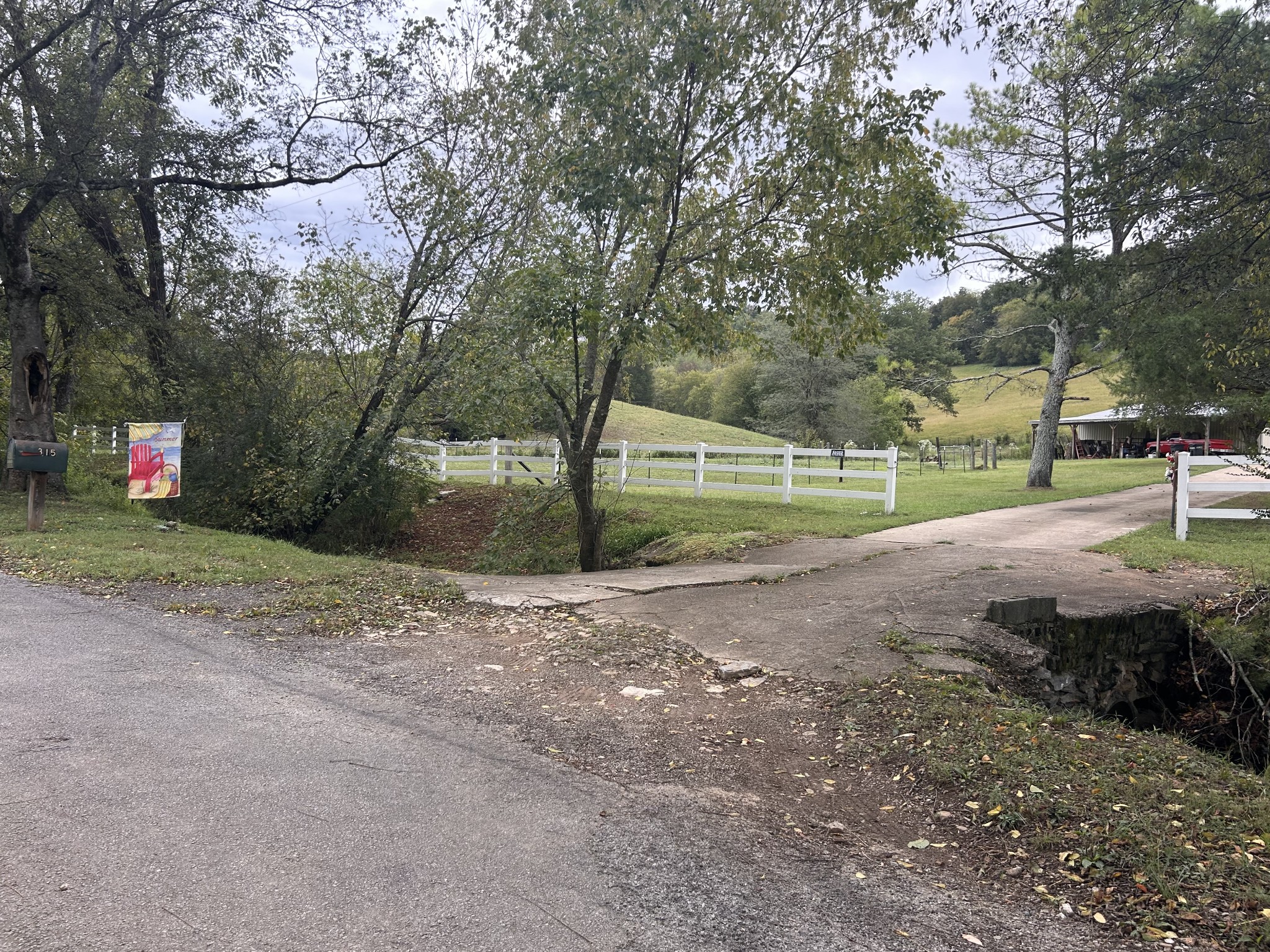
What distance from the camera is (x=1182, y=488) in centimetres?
1246

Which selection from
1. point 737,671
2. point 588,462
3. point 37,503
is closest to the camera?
point 737,671

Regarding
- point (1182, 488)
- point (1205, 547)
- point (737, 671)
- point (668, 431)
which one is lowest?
point (737, 671)

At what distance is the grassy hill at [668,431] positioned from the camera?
50.0m

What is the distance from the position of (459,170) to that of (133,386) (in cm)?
782

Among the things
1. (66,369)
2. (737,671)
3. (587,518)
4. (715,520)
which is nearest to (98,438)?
(66,369)

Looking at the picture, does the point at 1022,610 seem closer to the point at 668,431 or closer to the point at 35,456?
the point at 35,456

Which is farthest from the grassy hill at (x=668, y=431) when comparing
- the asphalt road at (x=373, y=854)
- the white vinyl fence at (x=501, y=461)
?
the asphalt road at (x=373, y=854)

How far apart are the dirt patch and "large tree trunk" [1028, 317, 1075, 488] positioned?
14.6 m

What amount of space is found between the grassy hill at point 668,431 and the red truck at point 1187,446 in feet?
63.7

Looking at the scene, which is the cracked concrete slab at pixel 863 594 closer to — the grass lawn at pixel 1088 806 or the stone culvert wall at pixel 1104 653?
the stone culvert wall at pixel 1104 653

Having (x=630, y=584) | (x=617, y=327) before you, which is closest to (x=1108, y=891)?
(x=630, y=584)

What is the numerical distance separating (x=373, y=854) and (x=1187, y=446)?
43718 mm

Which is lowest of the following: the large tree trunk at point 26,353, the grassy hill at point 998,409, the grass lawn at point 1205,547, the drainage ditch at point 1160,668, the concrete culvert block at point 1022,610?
the drainage ditch at point 1160,668

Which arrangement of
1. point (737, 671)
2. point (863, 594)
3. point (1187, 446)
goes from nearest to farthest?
point (737, 671) → point (863, 594) → point (1187, 446)
